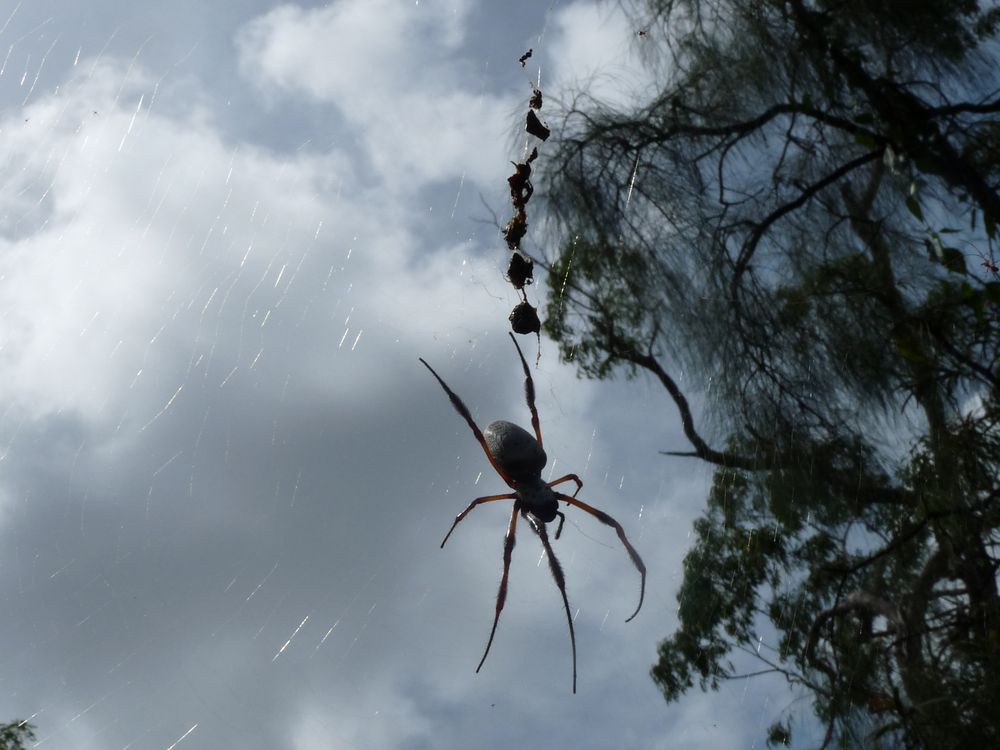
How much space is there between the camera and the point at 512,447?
2.71 m

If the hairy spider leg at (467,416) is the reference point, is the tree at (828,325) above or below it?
above

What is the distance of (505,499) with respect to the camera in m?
2.89

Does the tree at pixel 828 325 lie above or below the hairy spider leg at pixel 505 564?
above

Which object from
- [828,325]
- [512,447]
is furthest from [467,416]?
[828,325]

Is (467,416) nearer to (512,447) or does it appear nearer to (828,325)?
(512,447)

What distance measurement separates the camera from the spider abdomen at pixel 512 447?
2709mm

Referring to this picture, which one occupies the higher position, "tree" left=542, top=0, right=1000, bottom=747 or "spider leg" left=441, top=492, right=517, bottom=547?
"tree" left=542, top=0, right=1000, bottom=747

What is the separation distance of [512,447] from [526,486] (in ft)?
0.73

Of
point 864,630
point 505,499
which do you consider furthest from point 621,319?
point 864,630

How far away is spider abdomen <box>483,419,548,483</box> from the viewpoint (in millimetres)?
2709

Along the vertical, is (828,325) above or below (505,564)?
above

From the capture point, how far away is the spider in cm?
271

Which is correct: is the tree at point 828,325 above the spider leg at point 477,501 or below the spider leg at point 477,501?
above

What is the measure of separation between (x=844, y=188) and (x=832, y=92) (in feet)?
1.13
